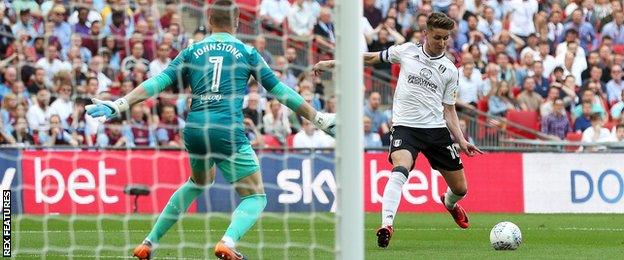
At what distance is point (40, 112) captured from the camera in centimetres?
1744

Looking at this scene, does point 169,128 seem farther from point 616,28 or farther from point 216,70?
point 616,28

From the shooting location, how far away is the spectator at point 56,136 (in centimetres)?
1813

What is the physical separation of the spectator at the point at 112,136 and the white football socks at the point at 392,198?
720 centimetres

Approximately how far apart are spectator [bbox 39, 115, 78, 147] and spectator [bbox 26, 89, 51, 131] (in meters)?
0.13

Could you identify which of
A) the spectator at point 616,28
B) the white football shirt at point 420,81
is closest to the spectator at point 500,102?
the spectator at point 616,28

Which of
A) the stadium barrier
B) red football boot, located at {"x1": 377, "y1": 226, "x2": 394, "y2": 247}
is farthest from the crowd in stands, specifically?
red football boot, located at {"x1": 377, "y1": 226, "x2": 394, "y2": 247}

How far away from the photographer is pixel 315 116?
34.2 feet

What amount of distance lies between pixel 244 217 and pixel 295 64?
8296 millimetres

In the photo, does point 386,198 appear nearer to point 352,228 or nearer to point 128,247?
point 128,247

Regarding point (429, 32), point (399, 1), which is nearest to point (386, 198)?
point (429, 32)

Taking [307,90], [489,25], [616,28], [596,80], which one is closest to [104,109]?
[307,90]

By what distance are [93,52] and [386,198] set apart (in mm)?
5684

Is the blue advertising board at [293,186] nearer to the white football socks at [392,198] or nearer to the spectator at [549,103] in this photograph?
the spectator at [549,103]

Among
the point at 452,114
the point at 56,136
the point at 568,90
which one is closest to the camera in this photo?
the point at 452,114
